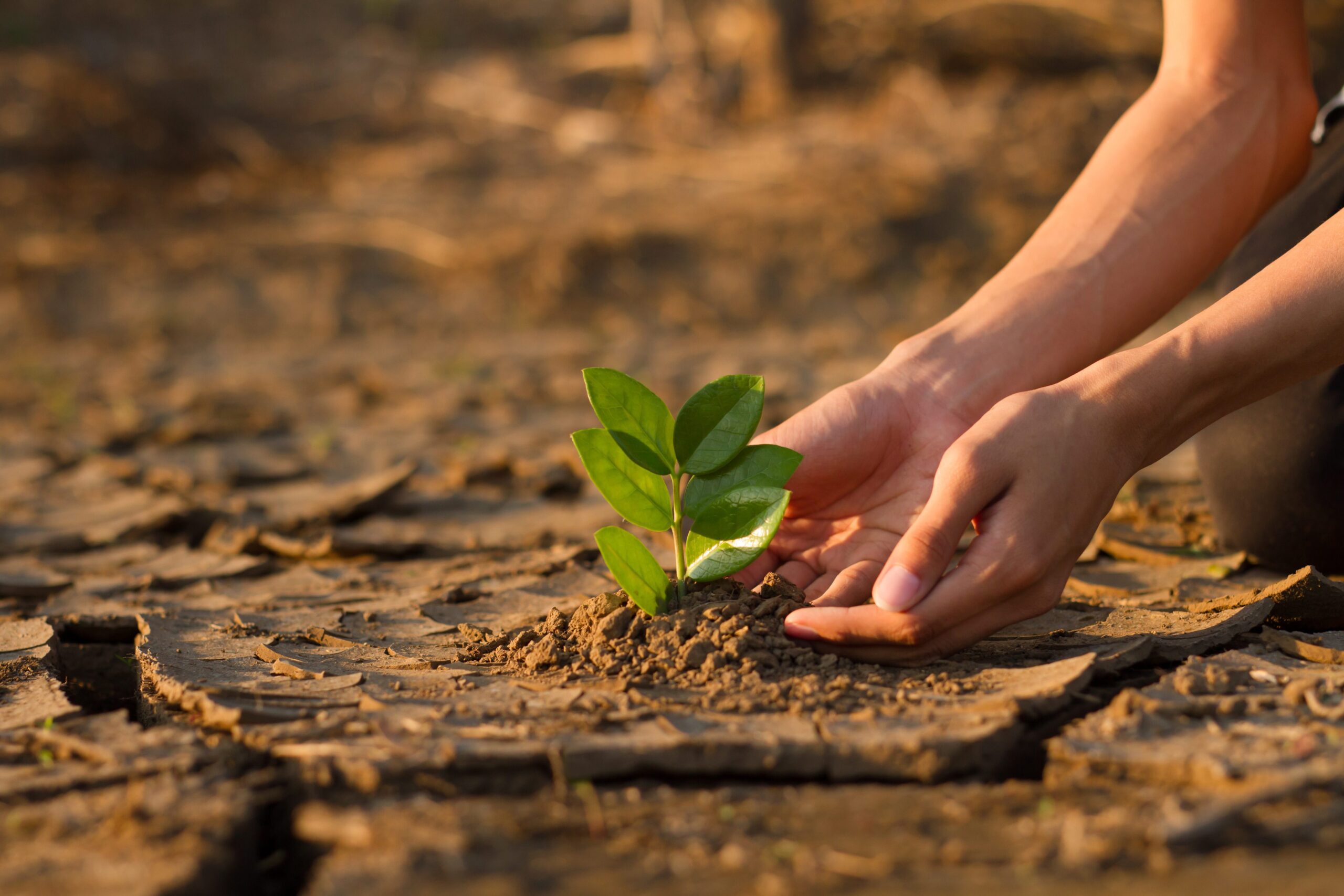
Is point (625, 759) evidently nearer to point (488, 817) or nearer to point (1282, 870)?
point (488, 817)

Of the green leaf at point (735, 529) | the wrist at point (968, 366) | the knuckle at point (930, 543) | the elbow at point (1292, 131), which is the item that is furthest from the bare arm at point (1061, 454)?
the elbow at point (1292, 131)

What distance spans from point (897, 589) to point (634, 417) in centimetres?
40

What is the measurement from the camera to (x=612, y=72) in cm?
711

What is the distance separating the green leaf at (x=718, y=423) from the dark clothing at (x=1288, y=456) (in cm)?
112

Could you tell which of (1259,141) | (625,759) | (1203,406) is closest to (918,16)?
(1259,141)

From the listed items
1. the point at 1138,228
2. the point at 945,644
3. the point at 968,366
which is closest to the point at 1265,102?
the point at 1138,228

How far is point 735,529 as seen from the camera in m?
1.43

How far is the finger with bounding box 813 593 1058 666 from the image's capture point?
1.44 metres

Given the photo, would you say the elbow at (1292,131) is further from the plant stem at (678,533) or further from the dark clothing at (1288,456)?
the plant stem at (678,533)

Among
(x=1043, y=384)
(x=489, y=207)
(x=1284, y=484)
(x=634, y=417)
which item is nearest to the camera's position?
(x=634, y=417)

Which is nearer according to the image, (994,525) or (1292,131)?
(994,525)

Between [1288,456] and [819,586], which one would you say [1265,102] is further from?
[819,586]

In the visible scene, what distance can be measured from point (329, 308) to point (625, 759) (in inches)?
171

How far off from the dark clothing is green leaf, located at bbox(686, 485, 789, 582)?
1106mm
